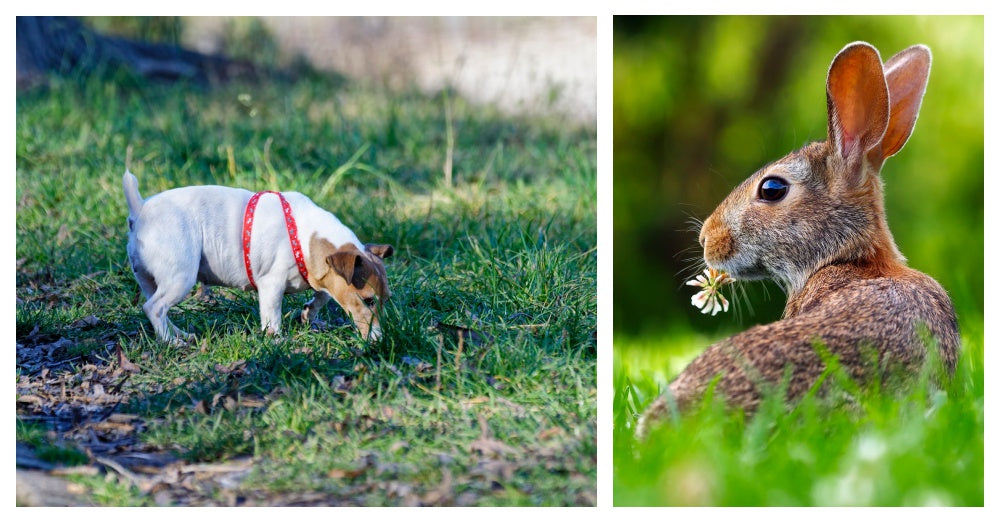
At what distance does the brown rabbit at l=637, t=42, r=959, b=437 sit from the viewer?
3295 mm

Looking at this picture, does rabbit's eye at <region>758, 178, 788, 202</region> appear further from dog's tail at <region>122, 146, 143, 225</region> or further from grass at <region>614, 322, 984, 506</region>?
dog's tail at <region>122, 146, 143, 225</region>

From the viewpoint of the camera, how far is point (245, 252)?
176 inches

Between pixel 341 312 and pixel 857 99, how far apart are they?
236cm

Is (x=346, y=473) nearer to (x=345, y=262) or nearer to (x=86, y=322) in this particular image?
(x=345, y=262)

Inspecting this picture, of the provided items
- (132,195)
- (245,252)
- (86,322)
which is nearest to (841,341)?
(245,252)

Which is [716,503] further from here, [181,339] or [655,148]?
[655,148]

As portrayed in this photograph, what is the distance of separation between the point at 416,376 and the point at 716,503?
1.39 m

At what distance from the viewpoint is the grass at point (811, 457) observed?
3088 millimetres

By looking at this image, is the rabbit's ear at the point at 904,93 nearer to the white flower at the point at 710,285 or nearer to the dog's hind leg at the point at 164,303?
the white flower at the point at 710,285

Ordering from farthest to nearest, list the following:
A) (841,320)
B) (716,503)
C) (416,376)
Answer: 1. (416,376)
2. (841,320)
3. (716,503)

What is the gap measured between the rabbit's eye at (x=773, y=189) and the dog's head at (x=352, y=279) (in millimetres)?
1545

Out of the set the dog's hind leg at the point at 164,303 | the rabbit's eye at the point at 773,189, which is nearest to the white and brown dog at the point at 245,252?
the dog's hind leg at the point at 164,303

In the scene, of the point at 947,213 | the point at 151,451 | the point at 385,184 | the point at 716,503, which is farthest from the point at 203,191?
the point at 947,213

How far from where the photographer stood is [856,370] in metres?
3.17
